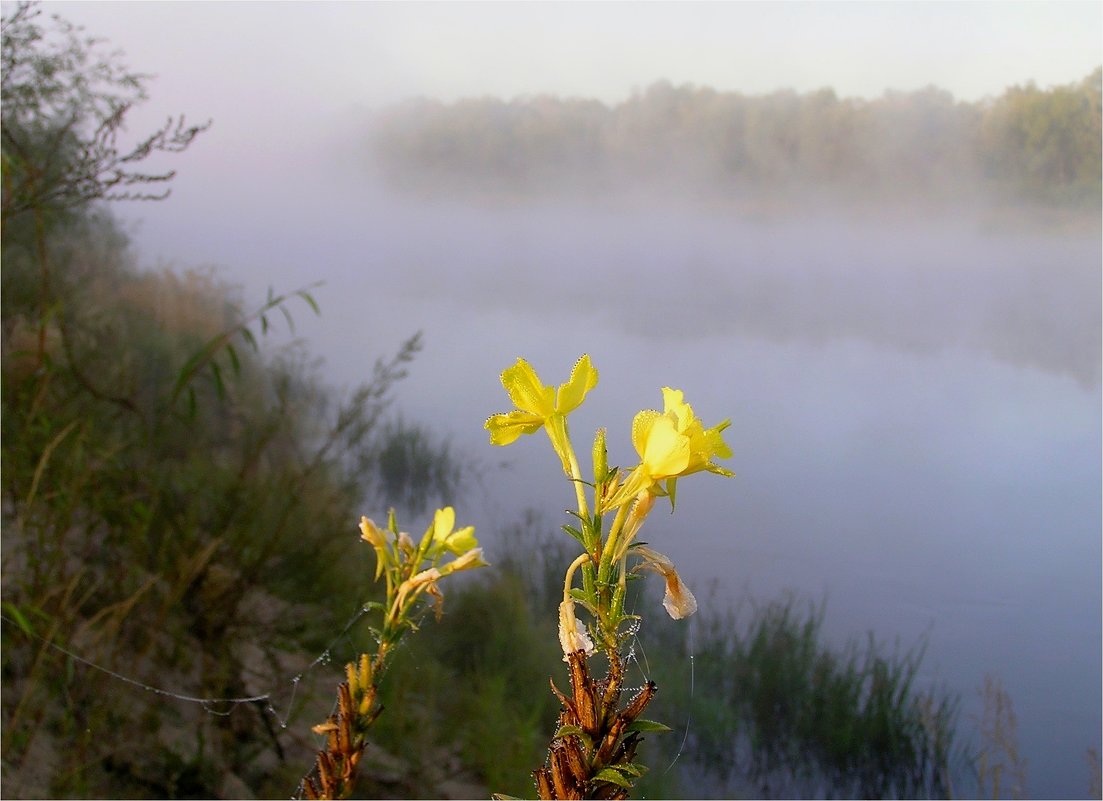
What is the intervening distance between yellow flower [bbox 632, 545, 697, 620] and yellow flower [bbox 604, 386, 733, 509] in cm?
2

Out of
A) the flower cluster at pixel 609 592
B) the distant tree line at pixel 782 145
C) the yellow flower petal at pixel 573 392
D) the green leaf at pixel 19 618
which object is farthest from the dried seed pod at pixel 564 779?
the distant tree line at pixel 782 145

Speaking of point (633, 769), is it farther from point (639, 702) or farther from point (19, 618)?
point (19, 618)

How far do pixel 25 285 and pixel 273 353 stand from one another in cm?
126

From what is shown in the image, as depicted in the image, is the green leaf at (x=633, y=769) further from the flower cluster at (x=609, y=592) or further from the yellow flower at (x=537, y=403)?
the yellow flower at (x=537, y=403)

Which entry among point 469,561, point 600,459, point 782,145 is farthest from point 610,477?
point 782,145

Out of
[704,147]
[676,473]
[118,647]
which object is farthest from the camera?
[704,147]

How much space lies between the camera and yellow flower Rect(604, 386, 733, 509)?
296mm

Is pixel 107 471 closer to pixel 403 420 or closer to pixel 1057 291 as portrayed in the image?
pixel 403 420

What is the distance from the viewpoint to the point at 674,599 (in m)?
0.33

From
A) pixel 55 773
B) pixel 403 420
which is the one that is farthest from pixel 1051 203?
pixel 55 773

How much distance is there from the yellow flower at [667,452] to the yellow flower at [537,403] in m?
0.03

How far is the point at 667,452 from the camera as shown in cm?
30

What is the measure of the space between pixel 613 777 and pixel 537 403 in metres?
0.13

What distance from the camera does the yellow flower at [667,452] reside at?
296 mm
